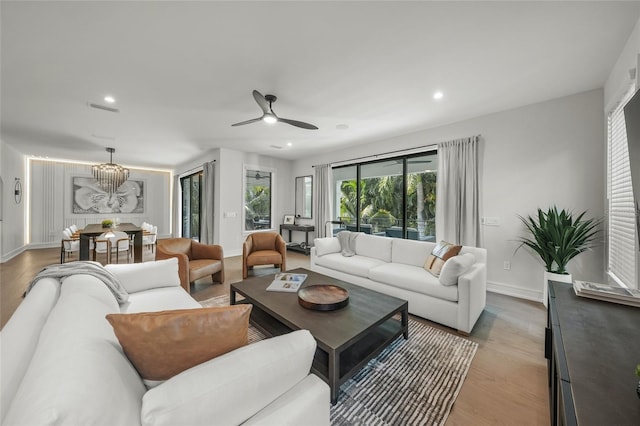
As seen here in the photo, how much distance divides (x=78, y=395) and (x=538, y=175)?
4.40 meters

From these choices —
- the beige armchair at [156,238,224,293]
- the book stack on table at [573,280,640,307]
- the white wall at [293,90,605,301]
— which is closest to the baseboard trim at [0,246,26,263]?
the beige armchair at [156,238,224,293]

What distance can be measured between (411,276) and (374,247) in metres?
1.03

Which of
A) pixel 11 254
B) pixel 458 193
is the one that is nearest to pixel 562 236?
pixel 458 193

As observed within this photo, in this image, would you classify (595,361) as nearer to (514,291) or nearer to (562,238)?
(562,238)

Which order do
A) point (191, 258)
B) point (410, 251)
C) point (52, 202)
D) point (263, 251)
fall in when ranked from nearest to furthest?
point (410, 251)
point (191, 258)
point (263, 251)
point (52, 202)

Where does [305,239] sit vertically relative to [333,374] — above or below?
above

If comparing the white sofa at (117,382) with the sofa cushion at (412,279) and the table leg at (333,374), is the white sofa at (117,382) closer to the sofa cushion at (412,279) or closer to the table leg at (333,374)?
the table leg at (333,374)

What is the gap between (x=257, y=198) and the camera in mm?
6414

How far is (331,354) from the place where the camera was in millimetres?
1479

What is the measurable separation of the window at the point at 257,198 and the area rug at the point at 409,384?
14.1 ft

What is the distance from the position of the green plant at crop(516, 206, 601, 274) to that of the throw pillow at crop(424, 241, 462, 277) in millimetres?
1065

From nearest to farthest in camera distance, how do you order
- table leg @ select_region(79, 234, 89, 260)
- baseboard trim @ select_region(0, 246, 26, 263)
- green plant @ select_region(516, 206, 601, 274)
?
green plant @ select_region(516, 206, 601, 274) < table leg @ select_region(79, 234, 89, 260) < baseboard trim @ select_region(0, 246, 26, 263)

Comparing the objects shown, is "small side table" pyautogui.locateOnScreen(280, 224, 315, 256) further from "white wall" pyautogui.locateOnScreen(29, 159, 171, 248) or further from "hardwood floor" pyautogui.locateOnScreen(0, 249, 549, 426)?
"white wall" pyautogui.locateOnScreen(29, 159, 171, 248)

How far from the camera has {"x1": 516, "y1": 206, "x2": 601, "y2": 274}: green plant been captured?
2.70 m
